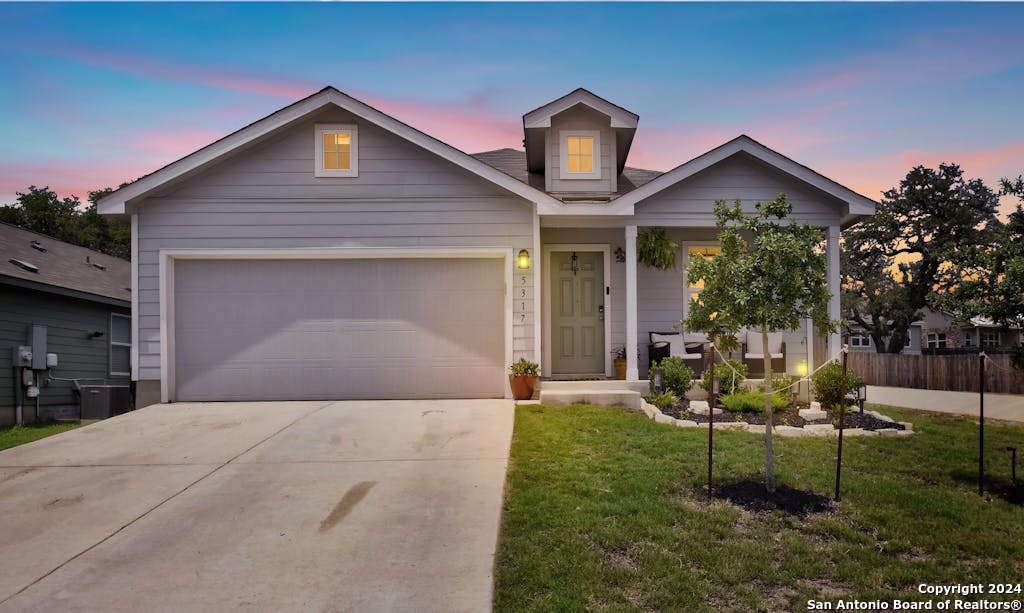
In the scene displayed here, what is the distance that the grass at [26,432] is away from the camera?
9.12 m

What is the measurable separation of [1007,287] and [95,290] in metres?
15.6

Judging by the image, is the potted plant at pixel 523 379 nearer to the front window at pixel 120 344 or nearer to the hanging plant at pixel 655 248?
the hanging plant at pixel 655 248

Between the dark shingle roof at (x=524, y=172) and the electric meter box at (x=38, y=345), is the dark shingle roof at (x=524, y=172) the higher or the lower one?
the higher one

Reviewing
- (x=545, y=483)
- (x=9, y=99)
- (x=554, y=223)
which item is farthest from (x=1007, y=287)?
(x=9, y=99)

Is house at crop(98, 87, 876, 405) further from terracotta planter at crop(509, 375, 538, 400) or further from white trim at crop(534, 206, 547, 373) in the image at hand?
terracotta planter at crop(509, 375, 538, 400)

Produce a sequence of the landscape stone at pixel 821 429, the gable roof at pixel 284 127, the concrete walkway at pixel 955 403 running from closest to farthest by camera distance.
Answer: the landscape stone at pixel 821 429 → the gable roof at pixel 284 127 → the concrete walkway at pixel 955 403

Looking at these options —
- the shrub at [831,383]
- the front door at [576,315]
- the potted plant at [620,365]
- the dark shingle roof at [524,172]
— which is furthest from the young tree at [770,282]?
the dark shingle roof at [524,172]

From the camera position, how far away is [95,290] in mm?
13453

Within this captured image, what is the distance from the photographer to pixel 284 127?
9414 millimetres

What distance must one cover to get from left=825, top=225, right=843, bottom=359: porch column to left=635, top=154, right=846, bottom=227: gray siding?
0.24m

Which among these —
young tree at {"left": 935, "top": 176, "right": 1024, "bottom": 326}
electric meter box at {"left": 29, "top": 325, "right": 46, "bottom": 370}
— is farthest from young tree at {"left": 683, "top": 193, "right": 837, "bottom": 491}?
electric meter box at {"left": 29, "top": 325, "right": 46, "bottom": 370}

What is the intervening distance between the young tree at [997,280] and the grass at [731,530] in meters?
1.53

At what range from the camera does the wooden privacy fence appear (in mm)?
14234

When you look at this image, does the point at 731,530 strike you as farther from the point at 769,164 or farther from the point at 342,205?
the point at 342,205
